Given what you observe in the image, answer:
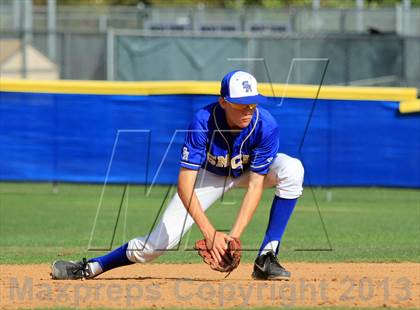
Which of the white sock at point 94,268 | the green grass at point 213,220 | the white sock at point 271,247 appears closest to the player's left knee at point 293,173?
the white sock at point 271,247

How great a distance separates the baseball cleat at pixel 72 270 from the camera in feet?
23.2

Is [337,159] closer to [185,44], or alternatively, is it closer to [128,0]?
[185,44]

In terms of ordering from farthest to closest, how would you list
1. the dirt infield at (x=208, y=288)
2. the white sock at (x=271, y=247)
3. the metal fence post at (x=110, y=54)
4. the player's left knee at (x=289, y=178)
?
the metal fence post at (x=110, y=54) → the white sock at (x=271, y=247) → the player's left knee at (x=289, y=178) → the dirt infield at (x=208, y=288)

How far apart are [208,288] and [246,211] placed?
2.01 feet

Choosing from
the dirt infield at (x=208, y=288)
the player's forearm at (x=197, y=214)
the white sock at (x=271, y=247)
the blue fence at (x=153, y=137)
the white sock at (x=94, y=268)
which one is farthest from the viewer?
the blue fence at (x=153, y=137)

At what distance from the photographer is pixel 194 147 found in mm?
6562

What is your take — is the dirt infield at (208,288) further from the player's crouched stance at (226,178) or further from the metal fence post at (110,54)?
the metal fence post at (110,54)

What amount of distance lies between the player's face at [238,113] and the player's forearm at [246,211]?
45 centimetres

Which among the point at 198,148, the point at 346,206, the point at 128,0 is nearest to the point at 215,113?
the point at 198,148

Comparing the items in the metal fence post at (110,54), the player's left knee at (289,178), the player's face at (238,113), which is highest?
the metal fence post at (110,54)

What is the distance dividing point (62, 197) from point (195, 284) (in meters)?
8.41

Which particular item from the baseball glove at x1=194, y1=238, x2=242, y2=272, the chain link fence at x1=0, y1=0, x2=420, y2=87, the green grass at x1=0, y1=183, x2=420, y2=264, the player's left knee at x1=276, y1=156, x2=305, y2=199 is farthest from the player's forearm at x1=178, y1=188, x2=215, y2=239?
the chain link fence at x1=0, y1=0, x2=420, y2=87

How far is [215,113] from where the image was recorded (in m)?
6.68

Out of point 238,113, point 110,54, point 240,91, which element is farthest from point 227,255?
point 110,54
